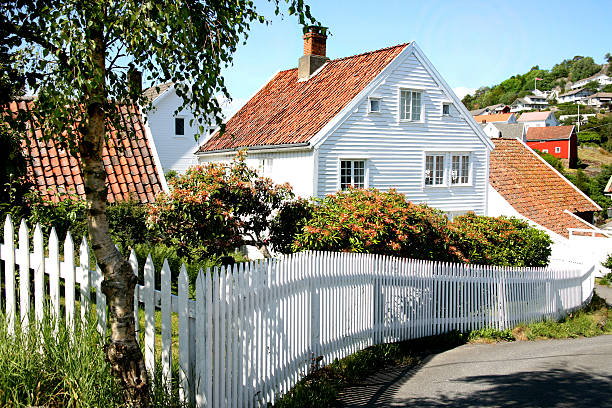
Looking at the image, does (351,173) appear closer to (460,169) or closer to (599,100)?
(460,169)

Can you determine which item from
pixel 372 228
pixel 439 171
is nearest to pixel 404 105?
pixel 439 171

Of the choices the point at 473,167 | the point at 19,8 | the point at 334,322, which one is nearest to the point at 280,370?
the point at 334,322

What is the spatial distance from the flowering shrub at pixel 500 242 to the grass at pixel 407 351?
2.18 m

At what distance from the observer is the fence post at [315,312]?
7539 mm

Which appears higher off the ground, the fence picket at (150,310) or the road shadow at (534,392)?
the fence picket at (150,310)

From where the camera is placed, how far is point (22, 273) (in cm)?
577

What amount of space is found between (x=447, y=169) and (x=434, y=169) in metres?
0.81

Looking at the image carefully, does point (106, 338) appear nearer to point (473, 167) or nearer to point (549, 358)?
point (549, 358)

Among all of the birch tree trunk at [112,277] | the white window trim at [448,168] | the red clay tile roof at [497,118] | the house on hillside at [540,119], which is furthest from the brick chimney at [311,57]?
the house on hillside at [540,119]


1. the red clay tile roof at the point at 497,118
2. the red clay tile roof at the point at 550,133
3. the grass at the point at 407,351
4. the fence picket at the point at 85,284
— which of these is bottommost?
the grass at the point at 407,351

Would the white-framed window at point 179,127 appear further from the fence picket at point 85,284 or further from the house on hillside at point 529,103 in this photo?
the house on hillside at point 529,103

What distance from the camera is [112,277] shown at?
4.91 metres

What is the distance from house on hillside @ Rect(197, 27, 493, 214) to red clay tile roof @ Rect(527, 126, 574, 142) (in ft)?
210

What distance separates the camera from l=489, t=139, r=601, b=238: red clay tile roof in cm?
2933
